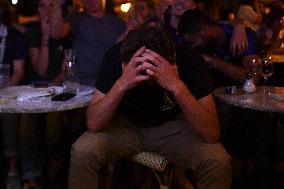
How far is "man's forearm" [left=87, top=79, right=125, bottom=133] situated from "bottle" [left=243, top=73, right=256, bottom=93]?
1.16 m

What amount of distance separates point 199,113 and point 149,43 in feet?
1.51

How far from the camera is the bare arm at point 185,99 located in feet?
8.10

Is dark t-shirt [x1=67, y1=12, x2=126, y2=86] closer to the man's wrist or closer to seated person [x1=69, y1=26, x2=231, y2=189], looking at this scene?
seated person [x1=69, y1=26, x2=231, y2=189]

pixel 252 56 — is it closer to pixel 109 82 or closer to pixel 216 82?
pixel 216 82

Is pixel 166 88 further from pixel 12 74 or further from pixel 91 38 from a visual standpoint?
pixel 91 38

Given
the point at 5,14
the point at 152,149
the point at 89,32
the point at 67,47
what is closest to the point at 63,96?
the point at 152,149

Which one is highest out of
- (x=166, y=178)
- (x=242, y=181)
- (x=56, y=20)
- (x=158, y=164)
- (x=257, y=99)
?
(x=56, y=20)

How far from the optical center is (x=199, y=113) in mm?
2543

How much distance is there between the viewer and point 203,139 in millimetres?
2691

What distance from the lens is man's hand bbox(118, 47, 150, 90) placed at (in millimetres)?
2465

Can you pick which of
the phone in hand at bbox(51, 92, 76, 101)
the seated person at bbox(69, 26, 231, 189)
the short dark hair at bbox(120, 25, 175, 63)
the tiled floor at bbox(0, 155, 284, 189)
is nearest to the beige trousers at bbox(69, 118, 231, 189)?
the seated person at bbox(69, 26, 231, 189)

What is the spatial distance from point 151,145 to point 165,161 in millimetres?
180

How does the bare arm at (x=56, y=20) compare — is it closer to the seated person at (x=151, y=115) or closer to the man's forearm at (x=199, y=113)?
the seated person at (x=151, y=115)

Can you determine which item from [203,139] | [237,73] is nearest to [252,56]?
[237,73]
